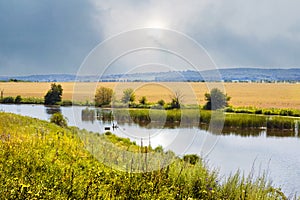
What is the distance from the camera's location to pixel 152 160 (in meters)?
5.90

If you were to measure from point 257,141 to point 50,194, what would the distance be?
1468cm

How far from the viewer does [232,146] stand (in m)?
15.2

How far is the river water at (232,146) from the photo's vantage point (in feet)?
23.7

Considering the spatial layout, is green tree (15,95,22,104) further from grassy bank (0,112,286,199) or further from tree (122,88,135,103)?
grassy bank (0,112,286,199)

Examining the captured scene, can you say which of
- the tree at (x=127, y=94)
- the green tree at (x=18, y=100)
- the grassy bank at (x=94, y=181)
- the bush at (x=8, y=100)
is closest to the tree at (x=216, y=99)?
the tree at (x=127, y=94)

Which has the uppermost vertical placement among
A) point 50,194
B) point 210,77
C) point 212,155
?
point 210,77

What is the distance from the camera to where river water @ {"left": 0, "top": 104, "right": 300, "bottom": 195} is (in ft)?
23.7

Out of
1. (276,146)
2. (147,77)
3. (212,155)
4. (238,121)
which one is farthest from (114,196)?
(238,121)

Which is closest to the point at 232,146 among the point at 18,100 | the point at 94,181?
the point at 94,181

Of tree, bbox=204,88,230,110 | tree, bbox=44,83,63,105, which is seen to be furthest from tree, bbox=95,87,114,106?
tree, bbox=44,83,63,105

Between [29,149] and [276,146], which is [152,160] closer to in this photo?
[29,149]

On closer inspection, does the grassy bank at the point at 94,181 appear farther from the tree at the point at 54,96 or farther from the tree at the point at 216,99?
the tree at the point at 54,96

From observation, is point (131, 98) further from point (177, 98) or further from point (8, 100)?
point (8, 100)

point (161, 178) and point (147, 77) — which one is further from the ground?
point (147, 77)
